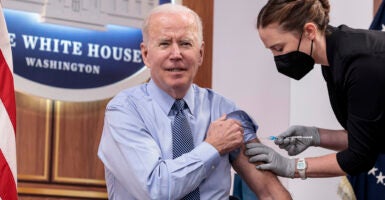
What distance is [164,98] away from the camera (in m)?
2.85

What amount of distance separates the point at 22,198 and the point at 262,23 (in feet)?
6.28

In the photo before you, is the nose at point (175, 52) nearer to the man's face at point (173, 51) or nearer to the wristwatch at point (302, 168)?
the man's face at point (173, 51)

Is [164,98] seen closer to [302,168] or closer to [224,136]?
[224,136]

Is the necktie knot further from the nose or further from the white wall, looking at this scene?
the white wall

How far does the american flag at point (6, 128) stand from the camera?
2.65m

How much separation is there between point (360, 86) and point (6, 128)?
1212 millimetres

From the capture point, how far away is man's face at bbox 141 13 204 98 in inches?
111

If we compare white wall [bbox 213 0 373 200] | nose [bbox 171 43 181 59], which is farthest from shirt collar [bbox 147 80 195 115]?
white wall [bbox 213 0 373 200]

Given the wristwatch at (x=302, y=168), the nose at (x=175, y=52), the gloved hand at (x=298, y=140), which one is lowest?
the wristwatch at (x=302, y=168)

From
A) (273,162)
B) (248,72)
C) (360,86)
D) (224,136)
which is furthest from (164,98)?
(248,72)

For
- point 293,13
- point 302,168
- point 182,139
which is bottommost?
point 302,168

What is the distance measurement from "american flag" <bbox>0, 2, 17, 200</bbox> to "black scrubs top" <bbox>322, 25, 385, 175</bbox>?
44.2 inches

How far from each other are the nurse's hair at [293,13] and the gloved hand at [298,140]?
1.70 feet

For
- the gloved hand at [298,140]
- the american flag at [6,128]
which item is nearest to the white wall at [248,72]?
the gloved hand at [298,140]
